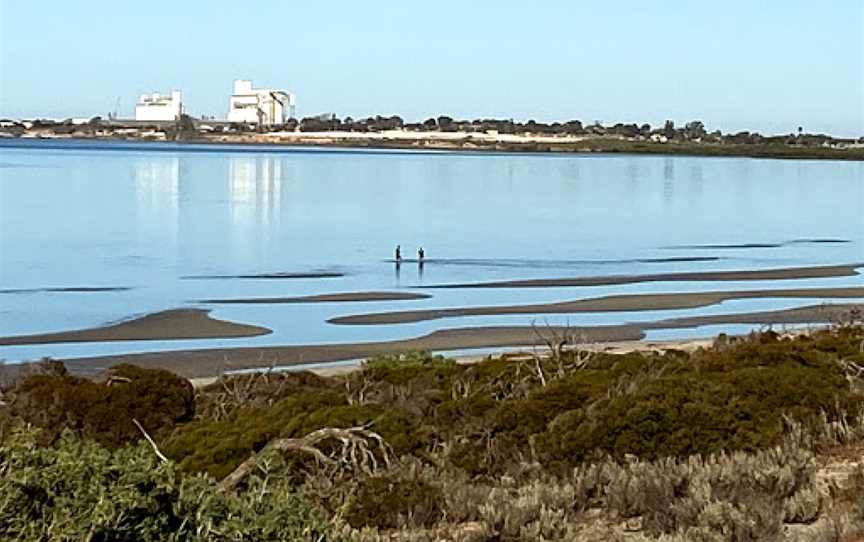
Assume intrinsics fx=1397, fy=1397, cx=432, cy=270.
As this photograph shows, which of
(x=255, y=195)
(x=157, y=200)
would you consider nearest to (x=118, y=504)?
(x=157, y=200)

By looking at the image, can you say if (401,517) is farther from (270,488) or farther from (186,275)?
(186,275)

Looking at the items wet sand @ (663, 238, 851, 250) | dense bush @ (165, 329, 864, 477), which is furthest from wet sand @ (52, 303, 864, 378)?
wet sand @ (663, 238, 851, 250)

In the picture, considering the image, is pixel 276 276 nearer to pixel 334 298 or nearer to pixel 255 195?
pixel 334 298

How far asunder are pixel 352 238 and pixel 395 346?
23.0 m

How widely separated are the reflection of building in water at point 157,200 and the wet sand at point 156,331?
56.2 feet

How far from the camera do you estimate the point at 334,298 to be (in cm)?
2905

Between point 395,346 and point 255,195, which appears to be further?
point 255,195

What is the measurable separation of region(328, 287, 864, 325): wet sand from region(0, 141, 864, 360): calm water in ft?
2.22

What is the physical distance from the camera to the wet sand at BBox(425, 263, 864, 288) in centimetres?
3250

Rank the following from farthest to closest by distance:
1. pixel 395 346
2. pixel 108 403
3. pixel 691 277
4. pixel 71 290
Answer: pixel 691 277
pixel 71 290
pixel 395 346
pixel 108 403

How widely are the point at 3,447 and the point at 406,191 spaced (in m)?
73.4

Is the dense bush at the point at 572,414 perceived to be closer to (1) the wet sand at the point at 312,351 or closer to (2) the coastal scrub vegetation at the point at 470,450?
(2) the coastal scrub vegetation at the point at 470,450

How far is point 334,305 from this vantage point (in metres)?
27.9

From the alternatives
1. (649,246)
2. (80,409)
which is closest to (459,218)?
(649,246)
